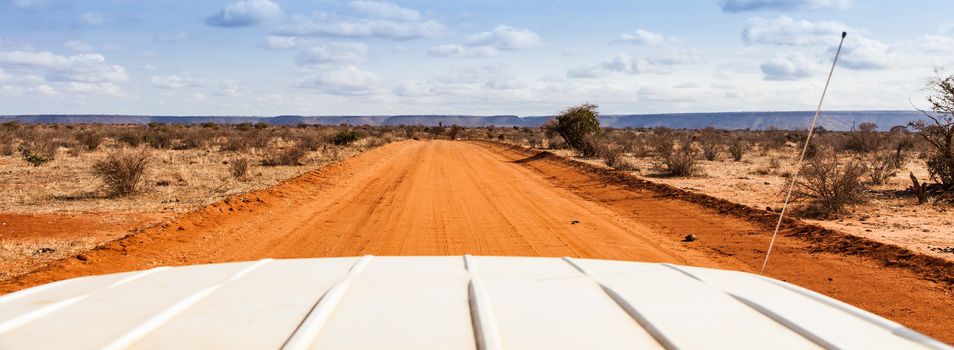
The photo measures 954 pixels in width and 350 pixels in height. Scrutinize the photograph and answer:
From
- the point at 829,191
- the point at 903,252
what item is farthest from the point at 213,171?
the point at 903,252

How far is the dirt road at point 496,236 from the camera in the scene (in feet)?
25.1

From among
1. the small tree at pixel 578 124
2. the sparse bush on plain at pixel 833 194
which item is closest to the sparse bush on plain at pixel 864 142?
the small tree at pixel 578 124

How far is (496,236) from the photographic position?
1006cm

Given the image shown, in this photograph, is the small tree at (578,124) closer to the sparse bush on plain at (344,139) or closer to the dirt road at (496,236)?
the sparse bush on plain at (344,139)

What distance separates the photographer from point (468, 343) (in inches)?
77.2

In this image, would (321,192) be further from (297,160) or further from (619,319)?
(619,319)

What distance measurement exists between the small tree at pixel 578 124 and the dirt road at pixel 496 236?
804 inches

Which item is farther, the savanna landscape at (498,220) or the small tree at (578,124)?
the small tree at (578,124)

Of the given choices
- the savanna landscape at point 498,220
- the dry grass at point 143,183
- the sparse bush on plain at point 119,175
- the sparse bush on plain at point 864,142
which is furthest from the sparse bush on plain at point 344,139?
the sparse bush on plain at point 864,142

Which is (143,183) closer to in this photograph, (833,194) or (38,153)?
(38,153)

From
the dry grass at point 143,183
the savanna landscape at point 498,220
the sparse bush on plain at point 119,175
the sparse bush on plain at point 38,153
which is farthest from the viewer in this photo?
the sparse bush on plain at point 38,153

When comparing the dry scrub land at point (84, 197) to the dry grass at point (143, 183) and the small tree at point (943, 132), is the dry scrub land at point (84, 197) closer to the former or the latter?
the dry grass at point (143, 183)

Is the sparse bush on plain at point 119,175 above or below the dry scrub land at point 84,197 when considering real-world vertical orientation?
above

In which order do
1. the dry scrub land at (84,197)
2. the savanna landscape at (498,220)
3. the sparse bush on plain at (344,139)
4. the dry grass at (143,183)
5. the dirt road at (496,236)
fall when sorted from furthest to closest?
the sparse bush on plain at (344,139), the dry grass at (143,183), the dry scrub land at (84,197), the savanna landscape at (498,220), the dirt road at (496,236)
